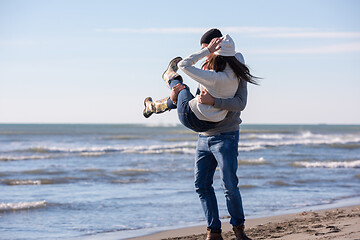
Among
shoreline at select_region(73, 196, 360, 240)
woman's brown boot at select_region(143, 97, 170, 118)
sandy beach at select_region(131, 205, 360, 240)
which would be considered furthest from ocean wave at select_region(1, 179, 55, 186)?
woman's brown boot at select_region(143, 97, 170, 118)

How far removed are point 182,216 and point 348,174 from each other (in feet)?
23.8

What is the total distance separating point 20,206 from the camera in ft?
23.5

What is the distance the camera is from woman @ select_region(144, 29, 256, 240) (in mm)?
3533

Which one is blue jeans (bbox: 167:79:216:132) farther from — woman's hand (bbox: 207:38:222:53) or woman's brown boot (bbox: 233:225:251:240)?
woman's brown boot (bbox: 233:225:251:240)

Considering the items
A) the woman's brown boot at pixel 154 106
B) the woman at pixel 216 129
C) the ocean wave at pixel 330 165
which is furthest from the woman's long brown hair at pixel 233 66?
the ocean wave at pixel 330 165

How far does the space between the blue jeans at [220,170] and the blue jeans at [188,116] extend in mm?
140

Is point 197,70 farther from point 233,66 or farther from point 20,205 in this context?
point 20,205

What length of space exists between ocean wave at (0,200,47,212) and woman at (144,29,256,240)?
13.4ft

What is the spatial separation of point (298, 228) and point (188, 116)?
222cm

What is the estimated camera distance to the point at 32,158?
59.3 ft

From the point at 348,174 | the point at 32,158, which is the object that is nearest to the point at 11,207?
the point at 348,174

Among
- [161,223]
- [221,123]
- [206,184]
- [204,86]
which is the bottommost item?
[161,223]

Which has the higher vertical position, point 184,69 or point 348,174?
point 184,69

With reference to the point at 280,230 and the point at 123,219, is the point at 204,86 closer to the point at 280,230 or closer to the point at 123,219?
the point at 280,230
